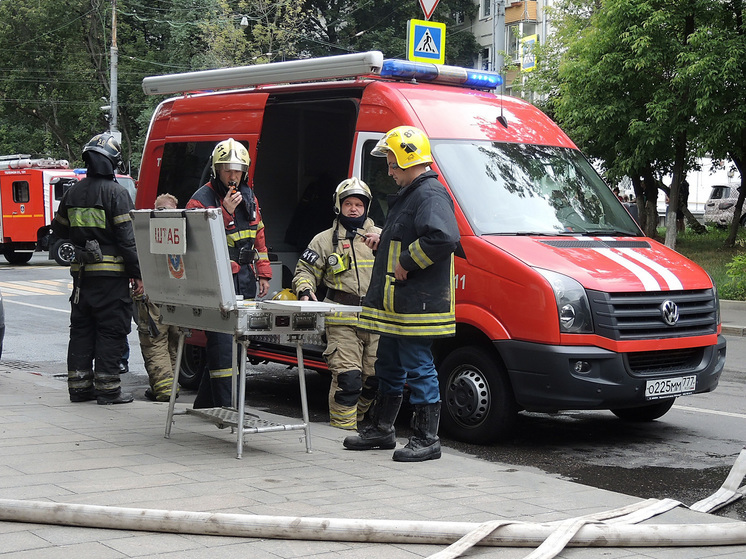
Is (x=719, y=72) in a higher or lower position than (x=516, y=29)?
lower

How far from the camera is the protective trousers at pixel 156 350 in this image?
8789 millimetres

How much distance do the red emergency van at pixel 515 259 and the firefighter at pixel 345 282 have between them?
1.87 ft

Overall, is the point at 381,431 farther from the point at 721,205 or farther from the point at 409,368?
the point at 721,205

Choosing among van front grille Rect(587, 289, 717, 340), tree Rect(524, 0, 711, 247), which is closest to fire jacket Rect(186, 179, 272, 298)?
van front grille Rect(587, 289, 717, 340)

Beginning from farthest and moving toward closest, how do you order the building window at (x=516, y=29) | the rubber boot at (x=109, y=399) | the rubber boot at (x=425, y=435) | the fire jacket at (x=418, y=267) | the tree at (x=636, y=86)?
the building window at (x=516, y=29)
the tree at (x=636, y=86)
the rubber boot at (x=109, y=399)
the rubber boot at (x=425, y=435)
the fire jacket at (x=418, y=267)

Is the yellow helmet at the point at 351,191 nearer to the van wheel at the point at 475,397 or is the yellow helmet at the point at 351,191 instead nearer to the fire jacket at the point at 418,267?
the fire jacket at the point at 418,267

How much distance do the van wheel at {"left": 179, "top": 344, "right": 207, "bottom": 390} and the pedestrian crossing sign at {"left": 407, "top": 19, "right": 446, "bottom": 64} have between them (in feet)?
17.6

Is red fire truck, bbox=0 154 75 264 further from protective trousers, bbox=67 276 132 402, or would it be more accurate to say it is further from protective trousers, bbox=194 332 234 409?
protective trousers, bbox=194 332 234 409

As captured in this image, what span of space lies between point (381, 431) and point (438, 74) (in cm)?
335

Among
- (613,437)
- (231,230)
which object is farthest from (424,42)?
(613,437)

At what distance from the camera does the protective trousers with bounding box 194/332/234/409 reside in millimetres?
6930

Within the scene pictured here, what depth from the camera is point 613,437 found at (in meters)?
7.77

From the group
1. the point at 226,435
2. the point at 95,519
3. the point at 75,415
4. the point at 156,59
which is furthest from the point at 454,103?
the point at 156,59

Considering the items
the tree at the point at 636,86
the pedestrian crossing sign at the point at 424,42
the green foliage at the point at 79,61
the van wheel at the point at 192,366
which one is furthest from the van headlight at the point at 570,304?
the green foliage at the point at 79,61
